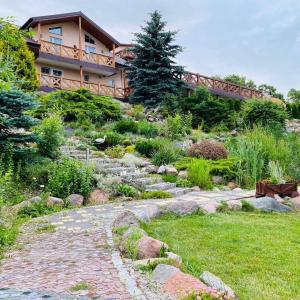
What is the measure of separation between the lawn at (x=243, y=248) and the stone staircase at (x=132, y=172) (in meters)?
2.86

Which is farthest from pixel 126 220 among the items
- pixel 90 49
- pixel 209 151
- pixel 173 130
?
pixel 90 49

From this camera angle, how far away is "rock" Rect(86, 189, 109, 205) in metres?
8.15

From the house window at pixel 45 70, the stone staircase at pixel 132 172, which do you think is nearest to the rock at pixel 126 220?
the stone staircase at pixel 132 172

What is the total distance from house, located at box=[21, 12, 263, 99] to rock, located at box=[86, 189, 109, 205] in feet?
49.0

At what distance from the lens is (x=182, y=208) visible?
22.2 ft

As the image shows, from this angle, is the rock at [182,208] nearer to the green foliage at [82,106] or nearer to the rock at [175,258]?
the rock at [175,258]

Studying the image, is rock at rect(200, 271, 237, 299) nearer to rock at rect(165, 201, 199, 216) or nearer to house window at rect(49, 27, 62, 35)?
rock at rect(165, 201, 199, 216)

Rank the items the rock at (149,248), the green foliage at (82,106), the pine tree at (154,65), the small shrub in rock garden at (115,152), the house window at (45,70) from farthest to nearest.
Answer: the house window at (45,70), the pine tree at (154,65), the green foliage at (82,106), the small shrub in rock garden at (115,152), the rock at (149,248)

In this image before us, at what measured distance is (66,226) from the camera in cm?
580

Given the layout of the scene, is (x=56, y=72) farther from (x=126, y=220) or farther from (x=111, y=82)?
(x=126, y=220)

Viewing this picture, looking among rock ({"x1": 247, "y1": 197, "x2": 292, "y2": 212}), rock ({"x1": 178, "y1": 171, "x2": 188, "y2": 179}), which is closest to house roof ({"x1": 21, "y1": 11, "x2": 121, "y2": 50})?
rock ({"x1": 178, "y1": 171, "x2": 188, "y2": 179})

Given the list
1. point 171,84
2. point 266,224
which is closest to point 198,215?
point 266,224

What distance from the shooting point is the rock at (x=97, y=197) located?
26.7ft

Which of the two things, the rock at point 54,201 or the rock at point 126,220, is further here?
the rock at point 54,201
